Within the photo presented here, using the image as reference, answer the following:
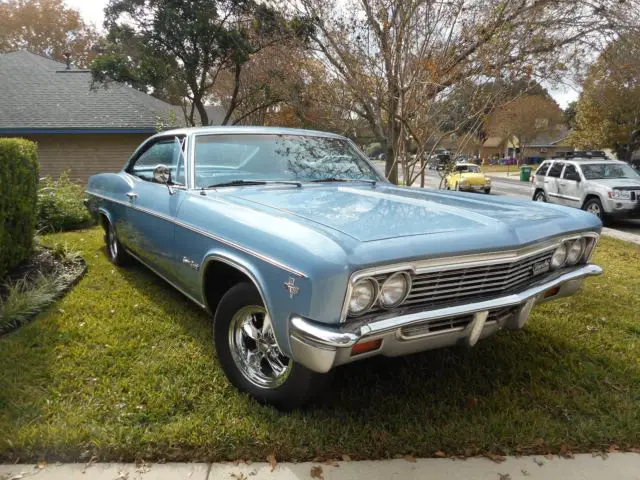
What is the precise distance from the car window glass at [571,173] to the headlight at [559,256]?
34.0 feet

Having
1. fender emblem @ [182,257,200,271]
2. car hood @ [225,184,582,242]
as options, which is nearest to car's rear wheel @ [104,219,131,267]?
fender emblem @ [182,257,200,271]

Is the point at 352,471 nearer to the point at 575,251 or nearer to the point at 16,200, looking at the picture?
the point at 575,251

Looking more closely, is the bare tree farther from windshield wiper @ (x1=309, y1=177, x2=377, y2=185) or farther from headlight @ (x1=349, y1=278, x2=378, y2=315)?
headlight @ (x1=349, y1=278, x2=378, y2=315)

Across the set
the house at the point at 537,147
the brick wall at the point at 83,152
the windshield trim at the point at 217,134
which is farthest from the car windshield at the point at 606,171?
the house at the point at 537,147

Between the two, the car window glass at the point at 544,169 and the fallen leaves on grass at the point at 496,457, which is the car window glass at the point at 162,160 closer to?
the fallen leaves on grass at the point at 496,457

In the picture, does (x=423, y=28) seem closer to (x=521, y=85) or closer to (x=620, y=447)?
(x=521, y=85)

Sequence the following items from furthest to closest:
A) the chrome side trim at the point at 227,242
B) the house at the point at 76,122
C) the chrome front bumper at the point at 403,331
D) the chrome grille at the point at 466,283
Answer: the house at the point at 76,122, the chrome grille at the point at 466,283, the chrome side trim at the point at 227,242, the chrome front bumper at the point at 403,331

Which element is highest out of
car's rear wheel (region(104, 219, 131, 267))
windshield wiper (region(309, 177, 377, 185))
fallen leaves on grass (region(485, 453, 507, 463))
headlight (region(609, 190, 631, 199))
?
windshield wiper (region(309, 177, 377, 185))

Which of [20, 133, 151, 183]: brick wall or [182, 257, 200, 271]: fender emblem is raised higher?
[182, 257, 200, 271]: fender emblem

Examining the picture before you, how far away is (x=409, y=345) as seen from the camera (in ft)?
7.46

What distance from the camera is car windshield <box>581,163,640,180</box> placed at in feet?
38.6

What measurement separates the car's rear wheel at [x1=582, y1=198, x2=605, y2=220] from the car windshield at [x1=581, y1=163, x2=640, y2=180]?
0.67 m

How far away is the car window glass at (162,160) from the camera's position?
3.69 meters

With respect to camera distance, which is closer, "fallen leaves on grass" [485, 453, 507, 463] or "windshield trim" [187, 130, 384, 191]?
"fallen leaves on grass" [485, 453, 507, 463]
